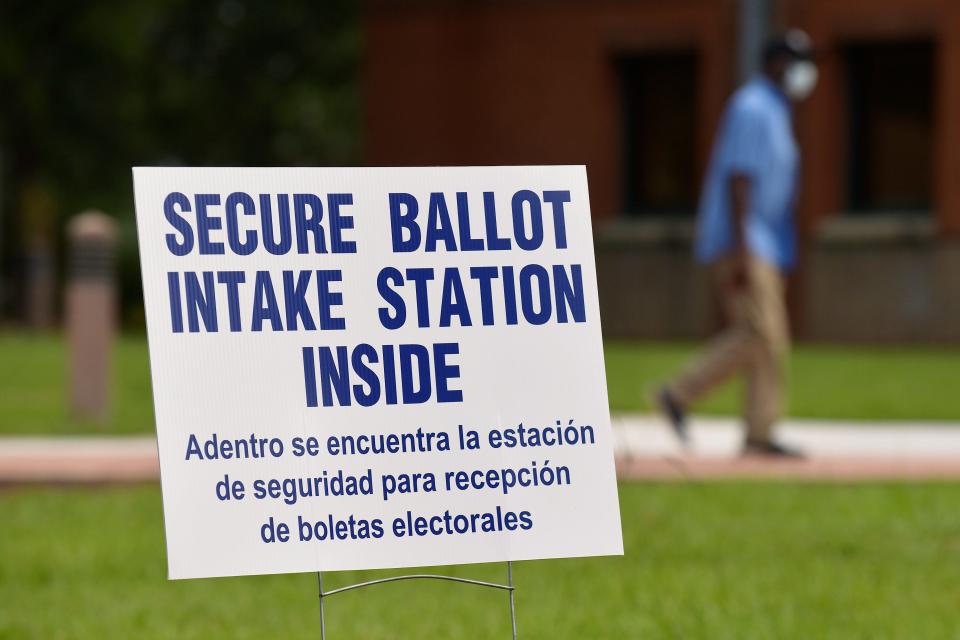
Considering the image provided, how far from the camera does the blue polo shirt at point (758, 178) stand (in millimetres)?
10531

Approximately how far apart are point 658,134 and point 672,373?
29.6 ft

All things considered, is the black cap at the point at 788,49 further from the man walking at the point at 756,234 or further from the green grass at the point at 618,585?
the green grass at the point at 618,585

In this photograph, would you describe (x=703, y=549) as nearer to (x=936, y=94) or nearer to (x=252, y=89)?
(x=936, y=94)

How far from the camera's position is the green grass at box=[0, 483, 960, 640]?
618cm

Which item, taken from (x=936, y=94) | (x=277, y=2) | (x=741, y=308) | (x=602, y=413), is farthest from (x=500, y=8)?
(x=602, y=413)

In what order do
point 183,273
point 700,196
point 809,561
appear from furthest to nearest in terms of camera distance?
point 700,196 → point 809,561 → point 183,273

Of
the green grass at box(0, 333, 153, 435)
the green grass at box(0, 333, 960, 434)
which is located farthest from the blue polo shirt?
the green grass at box(0, 333, 153, 435)

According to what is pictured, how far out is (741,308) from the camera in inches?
422

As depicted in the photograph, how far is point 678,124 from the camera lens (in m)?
27.2

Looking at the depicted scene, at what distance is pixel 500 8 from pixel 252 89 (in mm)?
13400

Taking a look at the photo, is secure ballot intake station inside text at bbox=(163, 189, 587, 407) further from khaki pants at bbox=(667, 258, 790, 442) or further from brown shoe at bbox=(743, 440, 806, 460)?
brown shoe at bbox=(743, 440, 806, 460)

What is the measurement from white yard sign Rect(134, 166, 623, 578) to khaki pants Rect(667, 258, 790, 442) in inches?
242

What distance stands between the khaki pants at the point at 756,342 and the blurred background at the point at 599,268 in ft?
1.09

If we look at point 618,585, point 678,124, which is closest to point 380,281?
point 618,585
